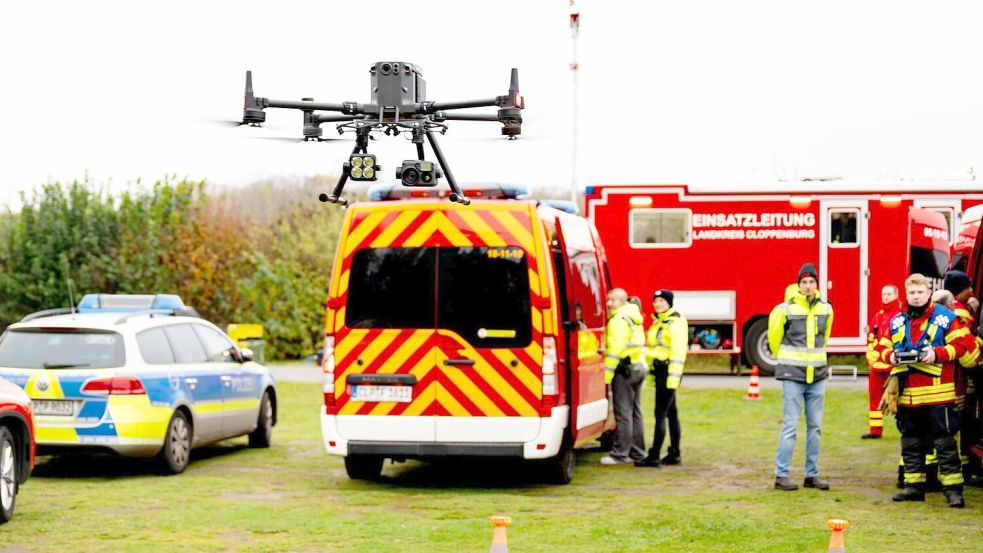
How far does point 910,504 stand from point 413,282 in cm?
466

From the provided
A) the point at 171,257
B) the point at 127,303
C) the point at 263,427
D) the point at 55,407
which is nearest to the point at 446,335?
the point at 55,407

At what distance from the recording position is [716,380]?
25281mm

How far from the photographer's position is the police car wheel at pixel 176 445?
1360cm

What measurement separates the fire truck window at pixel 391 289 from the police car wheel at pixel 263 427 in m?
4.11

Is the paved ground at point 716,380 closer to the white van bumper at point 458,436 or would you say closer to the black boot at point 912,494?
the black boot at point 912,494

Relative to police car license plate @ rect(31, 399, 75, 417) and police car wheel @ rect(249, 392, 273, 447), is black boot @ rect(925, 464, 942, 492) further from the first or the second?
police car license plate @ rect(31, 399, 75, 417)

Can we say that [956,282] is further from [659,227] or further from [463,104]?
[659,227]

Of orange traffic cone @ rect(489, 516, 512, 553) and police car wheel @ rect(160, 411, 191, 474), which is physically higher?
orange traffic cone @ rect(489, 516, 512, 553)

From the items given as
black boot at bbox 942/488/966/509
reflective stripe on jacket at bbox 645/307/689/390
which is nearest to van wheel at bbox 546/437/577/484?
reflective stripe on jacket at bbox 645/307/689/390

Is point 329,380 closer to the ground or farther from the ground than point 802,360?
closer to the ground

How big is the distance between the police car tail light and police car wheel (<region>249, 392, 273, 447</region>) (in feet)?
16.6

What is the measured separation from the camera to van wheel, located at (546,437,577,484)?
1305 centimetres

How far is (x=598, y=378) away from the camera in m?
14.2

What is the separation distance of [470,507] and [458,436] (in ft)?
2.97
